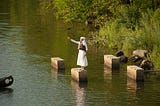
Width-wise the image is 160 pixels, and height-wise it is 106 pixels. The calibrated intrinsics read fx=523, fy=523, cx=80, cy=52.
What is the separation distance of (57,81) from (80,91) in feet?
9.03

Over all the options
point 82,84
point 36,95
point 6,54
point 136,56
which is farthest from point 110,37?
point 36,95

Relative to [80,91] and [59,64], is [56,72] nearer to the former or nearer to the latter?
[59,64]

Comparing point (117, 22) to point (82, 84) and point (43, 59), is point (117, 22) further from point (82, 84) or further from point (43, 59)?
point (82, 84)

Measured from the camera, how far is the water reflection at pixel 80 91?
25169 millimetres

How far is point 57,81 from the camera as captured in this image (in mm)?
29703

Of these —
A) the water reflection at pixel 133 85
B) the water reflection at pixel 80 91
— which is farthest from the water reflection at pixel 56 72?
the water reflection at pixel 133 85

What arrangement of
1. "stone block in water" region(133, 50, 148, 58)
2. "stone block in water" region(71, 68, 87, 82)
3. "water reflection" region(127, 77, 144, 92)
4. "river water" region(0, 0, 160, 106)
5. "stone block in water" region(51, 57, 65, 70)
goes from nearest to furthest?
"river water" region(0, 0, 160, 106), "water reflection" region(127, 77, 144, 92), "stone block in water" region(71, 68, 87, 82), "stone block in water" region(51, 57, 65, 70), "stone block in water" region(133, 50, 148, 58)

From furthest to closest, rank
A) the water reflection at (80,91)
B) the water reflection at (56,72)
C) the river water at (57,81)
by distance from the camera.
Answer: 1. the water reflection at (56,72)
2. the river water at (57,81)
3. the water reflection at (80,91)

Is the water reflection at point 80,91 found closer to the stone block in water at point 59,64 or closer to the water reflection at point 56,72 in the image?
the water reflection at point 56,72

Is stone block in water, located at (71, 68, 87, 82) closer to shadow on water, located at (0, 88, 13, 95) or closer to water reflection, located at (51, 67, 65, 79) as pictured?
water reflection, located at (51, 67, 65, 79)

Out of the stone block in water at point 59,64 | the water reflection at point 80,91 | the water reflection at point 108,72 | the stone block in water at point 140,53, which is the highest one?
the stone block in water at point 140,53

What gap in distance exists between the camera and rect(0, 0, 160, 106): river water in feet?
84.0

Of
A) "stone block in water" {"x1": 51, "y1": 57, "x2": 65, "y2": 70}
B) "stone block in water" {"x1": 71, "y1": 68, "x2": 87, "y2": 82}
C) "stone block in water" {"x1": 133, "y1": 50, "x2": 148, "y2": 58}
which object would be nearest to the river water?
"stone block in water" {"x1": 71, "y1": 68, "x2": 87, "y2": 82}

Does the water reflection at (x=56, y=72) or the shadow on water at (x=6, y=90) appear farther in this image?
the water reflection at (x=56, y=72)
